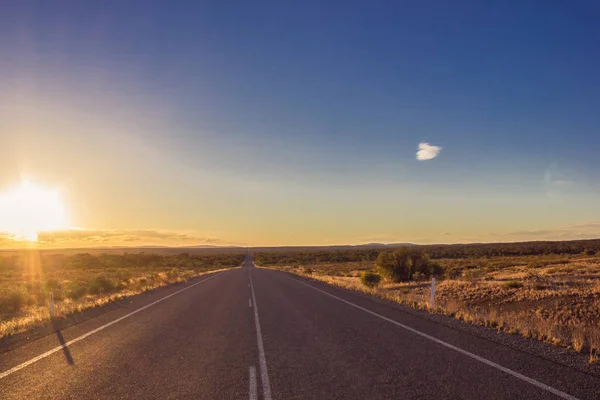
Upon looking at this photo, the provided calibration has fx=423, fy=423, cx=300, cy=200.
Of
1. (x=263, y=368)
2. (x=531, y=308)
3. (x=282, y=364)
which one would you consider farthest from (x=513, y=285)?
(x=263, y=368)

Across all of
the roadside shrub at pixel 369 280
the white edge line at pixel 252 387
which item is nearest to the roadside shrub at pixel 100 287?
the roadside shrub at pixel 369 280

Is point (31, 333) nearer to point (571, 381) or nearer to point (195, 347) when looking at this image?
point (195, 347)

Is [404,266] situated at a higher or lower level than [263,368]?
higher

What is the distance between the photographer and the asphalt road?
5.99 meters

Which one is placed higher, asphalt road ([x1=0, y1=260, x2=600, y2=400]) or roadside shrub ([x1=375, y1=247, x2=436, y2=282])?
roadside shrub ([x1=375, y1=247, x2=436, y2=282])

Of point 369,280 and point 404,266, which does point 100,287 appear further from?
point 404,266

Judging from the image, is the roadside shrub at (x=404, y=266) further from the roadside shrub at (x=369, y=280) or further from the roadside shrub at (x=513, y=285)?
the roadside shrub at (x=513, y=285)

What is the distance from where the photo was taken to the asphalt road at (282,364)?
236 inches

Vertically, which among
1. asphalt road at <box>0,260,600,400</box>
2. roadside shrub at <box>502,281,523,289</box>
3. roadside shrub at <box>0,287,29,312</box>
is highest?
roadside shrub at <box>502,281,523,289</box>

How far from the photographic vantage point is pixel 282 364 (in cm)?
758

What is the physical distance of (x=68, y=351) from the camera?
909cm

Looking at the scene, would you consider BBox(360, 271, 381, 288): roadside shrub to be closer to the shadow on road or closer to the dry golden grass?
the dry golden grass

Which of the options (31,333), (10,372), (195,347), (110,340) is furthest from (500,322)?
(31,333)

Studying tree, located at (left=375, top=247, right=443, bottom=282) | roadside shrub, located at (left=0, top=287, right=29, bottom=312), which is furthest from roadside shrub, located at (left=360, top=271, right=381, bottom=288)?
roadside shrub, located at (left=0, top=287, right=29, bottom=312)
